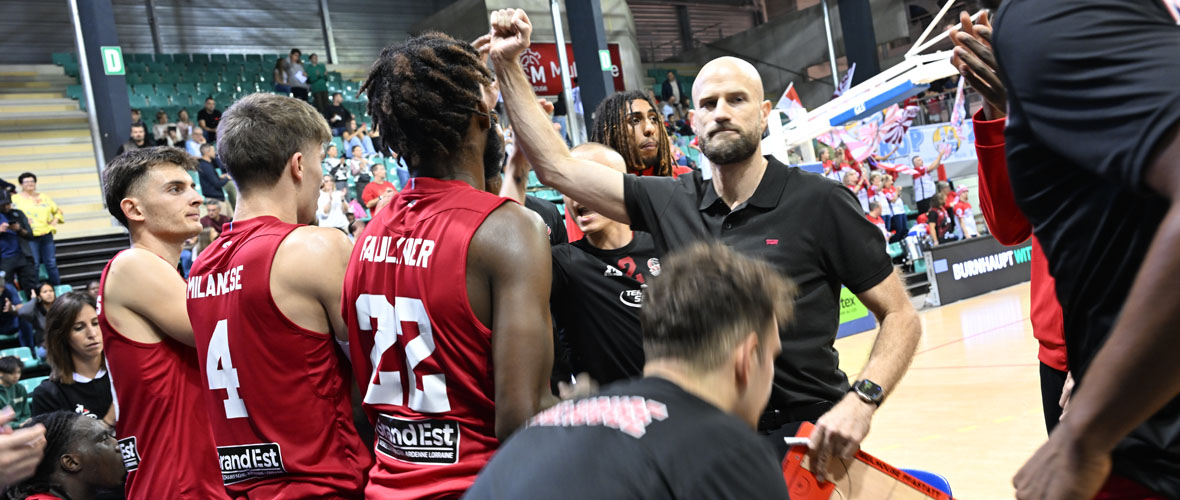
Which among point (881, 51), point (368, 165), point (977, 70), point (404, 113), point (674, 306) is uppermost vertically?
point (881, 51)

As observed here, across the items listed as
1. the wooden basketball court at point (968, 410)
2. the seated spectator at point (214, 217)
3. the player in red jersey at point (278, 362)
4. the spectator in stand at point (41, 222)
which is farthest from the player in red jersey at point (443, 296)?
the spectator in stand at point (41, 222)

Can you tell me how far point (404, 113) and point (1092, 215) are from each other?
1.39 meters

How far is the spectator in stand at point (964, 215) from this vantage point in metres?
17.3

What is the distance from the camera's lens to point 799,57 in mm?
27516

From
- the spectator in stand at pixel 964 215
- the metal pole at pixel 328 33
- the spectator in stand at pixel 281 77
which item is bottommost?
the spectator in stand at pixel 964 215

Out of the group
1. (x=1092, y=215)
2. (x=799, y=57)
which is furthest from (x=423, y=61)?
(x=799, y=57)

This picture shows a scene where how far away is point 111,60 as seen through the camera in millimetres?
11469

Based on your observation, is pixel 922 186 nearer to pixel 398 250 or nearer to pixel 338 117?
pixel 338 117

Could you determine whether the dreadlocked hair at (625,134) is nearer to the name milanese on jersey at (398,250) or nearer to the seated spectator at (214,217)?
the name milanese on jersey at (398,250)

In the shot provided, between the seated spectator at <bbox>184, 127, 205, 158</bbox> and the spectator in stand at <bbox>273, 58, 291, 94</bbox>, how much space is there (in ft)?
9.37

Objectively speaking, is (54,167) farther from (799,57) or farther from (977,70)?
(799,57)

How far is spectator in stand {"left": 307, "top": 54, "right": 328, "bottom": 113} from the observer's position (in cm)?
1650

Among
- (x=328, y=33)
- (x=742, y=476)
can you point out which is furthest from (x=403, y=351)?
(x=328, y=33)

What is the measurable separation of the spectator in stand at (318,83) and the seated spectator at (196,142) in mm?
3190
